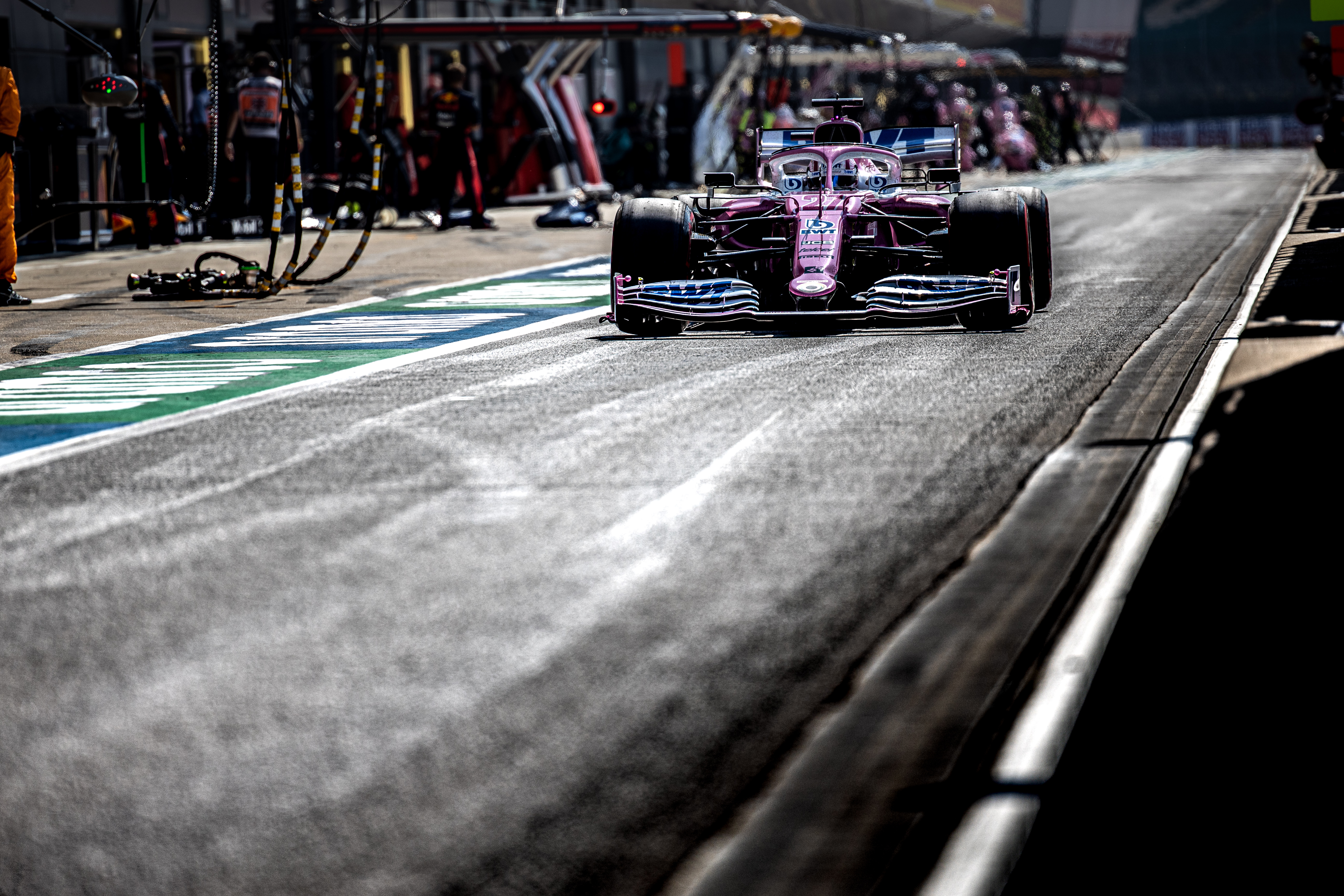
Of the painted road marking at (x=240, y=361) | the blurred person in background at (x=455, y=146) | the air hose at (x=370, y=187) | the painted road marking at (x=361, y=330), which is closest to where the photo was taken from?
the painted road marking at (x=240, y=361)

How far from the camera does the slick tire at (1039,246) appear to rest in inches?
471

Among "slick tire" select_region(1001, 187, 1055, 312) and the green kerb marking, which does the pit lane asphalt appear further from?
"slick tire" select_region(1001, 187, 1055, 312)

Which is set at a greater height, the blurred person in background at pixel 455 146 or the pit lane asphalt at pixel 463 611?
the blurred person in background at pixel 455 146

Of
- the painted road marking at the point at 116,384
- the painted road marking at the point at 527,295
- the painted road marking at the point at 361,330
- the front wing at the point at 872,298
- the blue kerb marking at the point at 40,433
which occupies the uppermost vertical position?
the front wing at the point at 872,298

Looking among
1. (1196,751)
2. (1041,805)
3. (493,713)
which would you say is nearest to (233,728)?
(493,713)

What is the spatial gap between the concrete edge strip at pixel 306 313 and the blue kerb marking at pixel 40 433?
2658mm

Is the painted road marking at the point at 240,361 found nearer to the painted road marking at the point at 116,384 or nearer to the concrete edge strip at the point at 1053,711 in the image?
the painted road marking at the point at 116,384

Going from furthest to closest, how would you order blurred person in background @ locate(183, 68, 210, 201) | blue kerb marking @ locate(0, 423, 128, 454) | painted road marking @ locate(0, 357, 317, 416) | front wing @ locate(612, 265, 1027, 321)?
blurred person in background @ locate(183, 68, 210, 201)
front wing @ locate(612, 265, 1027, 321)
painted road marking @ locate(0, 357, 317, 416)
blue kerb marking @ locate(0, 423, 128, 454)

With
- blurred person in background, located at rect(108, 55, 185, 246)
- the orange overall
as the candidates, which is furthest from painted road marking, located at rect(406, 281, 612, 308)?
blurred person in background, located at rect(108, 55, 185, 246)

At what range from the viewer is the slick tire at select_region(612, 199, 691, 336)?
11.6 metres

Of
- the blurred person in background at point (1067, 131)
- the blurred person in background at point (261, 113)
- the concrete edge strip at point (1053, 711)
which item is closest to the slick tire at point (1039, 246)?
the concrete edge strip at point (1053, 711)

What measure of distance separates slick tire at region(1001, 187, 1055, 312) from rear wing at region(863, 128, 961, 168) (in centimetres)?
112

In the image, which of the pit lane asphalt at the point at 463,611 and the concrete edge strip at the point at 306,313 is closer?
the pit lane asphalt at the point at 463,611

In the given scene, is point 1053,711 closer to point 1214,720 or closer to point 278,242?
point 1214,720
